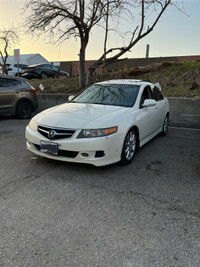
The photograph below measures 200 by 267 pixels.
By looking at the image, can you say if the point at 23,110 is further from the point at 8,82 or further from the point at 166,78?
the point at 166,78

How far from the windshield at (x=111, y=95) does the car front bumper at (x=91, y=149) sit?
3.62ft

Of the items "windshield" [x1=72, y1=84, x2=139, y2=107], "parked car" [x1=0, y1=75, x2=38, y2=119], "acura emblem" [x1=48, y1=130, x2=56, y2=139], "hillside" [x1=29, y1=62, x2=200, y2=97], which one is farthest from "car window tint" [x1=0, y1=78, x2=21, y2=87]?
"acura emblem" [x1=48, y1=130, x2=56, y2=139]

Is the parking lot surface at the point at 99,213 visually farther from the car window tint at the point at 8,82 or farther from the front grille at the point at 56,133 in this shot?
the car window tint at the point at 8,82

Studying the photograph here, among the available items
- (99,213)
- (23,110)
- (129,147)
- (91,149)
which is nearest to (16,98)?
(23,110)

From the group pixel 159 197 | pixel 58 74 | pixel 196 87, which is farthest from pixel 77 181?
pixel 58 74

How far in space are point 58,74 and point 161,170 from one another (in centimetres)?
1692

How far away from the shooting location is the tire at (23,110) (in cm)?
877

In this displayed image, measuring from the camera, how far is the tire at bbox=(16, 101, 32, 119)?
8766 millimetres

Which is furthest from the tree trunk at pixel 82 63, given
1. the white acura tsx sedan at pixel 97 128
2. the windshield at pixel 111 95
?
the white acura tsx sedan at pixel 97 128

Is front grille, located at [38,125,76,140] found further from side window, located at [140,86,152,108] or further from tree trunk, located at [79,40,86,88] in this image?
tree trunk, located at [79,40,86,88]

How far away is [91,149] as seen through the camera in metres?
3.77

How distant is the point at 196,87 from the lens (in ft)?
30.7

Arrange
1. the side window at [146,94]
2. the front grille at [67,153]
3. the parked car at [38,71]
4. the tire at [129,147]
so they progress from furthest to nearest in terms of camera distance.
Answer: the parked car at [38,71] < the side window at [146,94] < the tire at [129,147] < the front grille at [67,153]

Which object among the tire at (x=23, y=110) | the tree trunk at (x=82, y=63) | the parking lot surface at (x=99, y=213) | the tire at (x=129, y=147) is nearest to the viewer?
the parking lot surface at (x=99, y=213)
